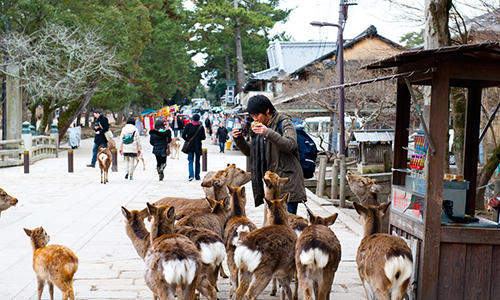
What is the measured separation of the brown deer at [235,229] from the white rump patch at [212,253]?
176 millimetres

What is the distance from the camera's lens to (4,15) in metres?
19.4

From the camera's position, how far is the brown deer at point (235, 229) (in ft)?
15.3

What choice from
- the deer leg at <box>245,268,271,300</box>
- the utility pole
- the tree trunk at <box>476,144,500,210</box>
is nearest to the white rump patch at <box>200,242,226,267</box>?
the deer leg at <box>245,268,271,300</box>

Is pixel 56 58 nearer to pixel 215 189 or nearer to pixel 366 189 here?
pixel 215 189

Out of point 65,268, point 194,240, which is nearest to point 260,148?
point 194,240

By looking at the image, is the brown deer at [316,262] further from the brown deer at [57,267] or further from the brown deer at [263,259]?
the brown deer at [57,267]

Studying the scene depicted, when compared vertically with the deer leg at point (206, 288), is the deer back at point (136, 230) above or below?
above

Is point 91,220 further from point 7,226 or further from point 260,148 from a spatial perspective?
point 260,148

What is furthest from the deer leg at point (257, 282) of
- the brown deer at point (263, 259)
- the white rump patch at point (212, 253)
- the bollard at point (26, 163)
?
the bollard at point (26, 163)

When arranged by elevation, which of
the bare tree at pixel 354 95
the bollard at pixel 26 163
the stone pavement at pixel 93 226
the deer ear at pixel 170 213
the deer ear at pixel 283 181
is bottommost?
the stone pavement at pixel 93 226

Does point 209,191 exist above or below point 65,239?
above

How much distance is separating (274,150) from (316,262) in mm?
1752

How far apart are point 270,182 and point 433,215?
1761 mm

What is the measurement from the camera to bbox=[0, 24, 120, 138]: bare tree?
19281 millimetres
